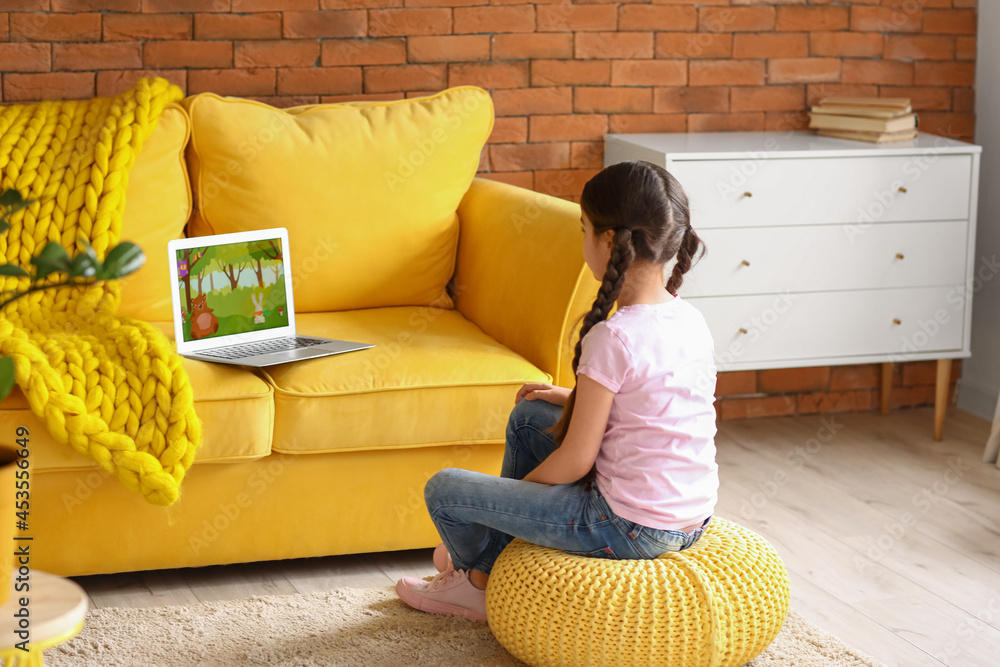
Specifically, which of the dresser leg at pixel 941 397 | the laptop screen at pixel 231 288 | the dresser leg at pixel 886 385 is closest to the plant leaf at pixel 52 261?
the laptop screen at pixel 231 288

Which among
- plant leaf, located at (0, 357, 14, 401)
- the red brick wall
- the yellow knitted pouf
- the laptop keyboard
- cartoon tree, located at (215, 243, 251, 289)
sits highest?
the red brick wall

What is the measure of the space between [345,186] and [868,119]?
1432mm

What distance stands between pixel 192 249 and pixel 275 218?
298 mm

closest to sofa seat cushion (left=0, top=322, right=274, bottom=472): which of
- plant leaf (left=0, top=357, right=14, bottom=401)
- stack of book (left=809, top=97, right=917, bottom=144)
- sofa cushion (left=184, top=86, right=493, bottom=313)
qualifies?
sofa cushion (left=184, top=86, right=493, bottom=313)

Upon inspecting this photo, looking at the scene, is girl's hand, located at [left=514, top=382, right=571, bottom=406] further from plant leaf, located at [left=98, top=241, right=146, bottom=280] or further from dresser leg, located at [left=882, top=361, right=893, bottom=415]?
dresser leg, located at [left=882, top=361, right=893, bottom=415]

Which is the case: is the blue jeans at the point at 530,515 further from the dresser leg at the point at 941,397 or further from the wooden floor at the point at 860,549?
the dresser leg at the point at 941,397

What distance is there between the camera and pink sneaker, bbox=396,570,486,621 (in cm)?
188

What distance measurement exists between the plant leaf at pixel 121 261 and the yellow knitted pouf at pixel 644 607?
912 mm

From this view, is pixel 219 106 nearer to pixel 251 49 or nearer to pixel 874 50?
pixel 251 49

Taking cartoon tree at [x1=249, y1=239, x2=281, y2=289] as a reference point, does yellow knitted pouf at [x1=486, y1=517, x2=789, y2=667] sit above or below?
below

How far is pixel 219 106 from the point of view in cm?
241

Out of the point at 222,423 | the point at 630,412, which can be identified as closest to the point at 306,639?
the point at 222,423

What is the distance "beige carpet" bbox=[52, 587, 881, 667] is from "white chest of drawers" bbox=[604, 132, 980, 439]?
104 centimetres

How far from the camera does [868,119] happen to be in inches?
114
